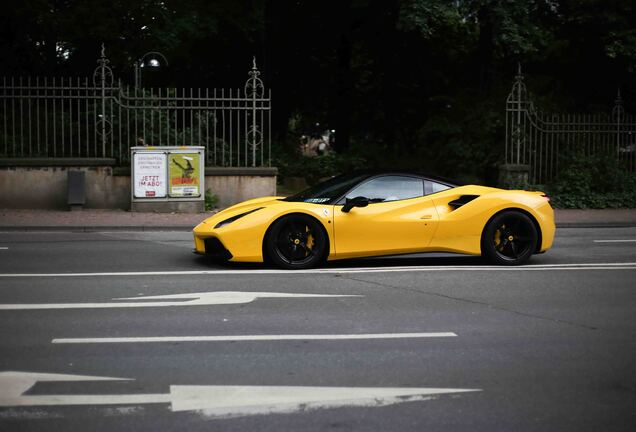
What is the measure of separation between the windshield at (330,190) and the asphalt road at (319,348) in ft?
2.70

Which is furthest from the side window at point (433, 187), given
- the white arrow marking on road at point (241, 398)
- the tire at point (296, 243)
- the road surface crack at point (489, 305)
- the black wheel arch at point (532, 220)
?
the white arrow marking on road at point (241, 398)

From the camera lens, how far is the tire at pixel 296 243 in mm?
9953

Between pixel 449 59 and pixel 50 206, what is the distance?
16.9m

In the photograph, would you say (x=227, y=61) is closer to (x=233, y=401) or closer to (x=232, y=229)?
(x=232, y=229)

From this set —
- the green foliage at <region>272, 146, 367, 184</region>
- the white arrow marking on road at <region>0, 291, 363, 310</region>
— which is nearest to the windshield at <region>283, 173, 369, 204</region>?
the white arrow marking on road at <region>0, 291, 363, 310</region>

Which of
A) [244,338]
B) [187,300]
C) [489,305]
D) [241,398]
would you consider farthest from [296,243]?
[241,398]

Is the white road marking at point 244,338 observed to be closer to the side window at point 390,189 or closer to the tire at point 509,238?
the side window at point 390,189

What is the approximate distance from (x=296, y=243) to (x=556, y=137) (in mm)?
12530

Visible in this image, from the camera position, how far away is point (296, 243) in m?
10.1

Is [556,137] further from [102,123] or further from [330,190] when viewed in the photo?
[330,190]

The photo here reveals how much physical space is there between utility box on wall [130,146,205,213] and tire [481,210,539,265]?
852 cm

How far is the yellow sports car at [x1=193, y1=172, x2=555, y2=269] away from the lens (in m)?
9.97

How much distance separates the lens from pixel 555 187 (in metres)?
20.2

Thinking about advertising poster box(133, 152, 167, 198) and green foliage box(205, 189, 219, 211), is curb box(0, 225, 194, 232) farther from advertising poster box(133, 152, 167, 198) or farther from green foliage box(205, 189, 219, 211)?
green foliage box(205, 189, 219, 211)
